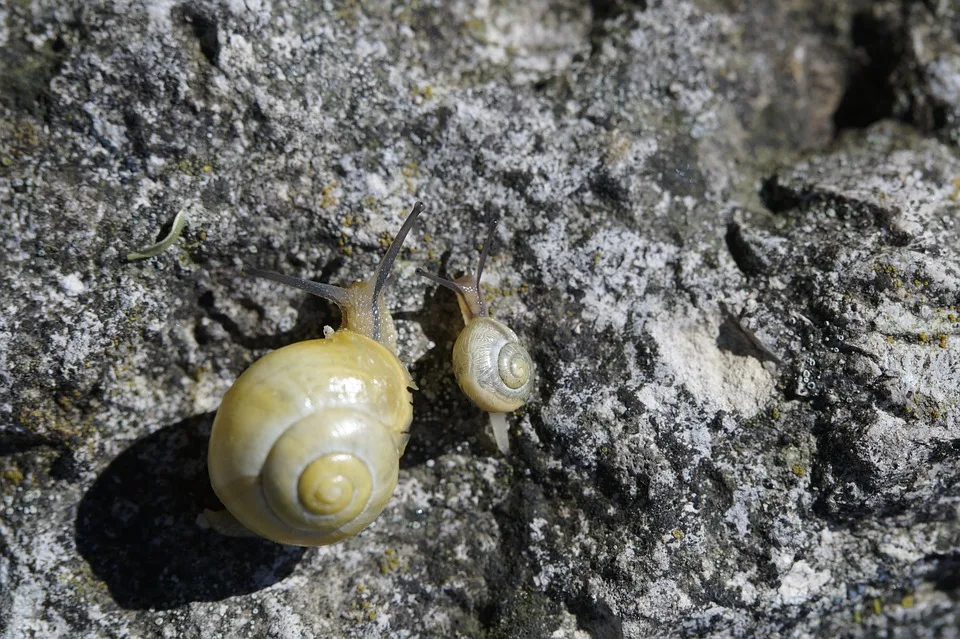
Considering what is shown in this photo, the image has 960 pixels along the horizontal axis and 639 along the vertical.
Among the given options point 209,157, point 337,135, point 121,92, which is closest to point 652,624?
point 337,135

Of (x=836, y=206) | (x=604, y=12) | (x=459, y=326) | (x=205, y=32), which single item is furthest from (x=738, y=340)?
(x=205, y=32)

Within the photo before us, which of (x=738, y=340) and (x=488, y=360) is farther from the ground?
(x=738, y=340)

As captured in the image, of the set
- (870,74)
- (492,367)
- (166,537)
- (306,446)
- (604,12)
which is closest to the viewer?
(306,446)

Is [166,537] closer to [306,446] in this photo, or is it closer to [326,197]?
[306,446]

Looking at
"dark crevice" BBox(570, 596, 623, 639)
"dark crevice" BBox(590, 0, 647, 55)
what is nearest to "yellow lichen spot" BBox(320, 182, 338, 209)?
"dark crevice" BBox(590, 0, 647, 55)

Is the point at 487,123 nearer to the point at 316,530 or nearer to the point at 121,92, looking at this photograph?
the point at 121,92

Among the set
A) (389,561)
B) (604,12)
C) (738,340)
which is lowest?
(389,561)

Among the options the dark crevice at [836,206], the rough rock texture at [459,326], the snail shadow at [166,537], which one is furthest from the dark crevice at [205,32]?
the dark crevice at [836,206]
